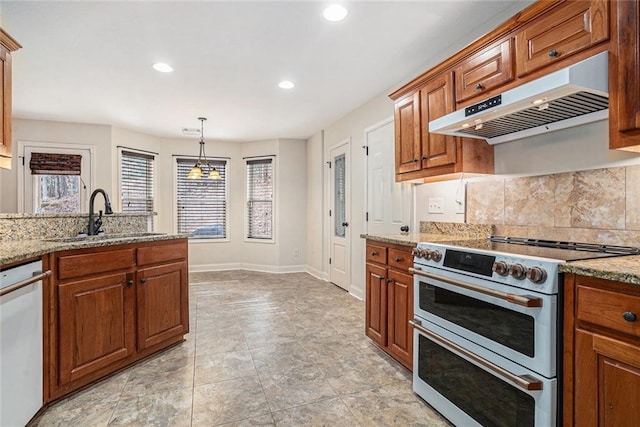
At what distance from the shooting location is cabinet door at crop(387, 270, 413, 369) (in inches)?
89.7

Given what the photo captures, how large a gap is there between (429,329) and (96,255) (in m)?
2.18

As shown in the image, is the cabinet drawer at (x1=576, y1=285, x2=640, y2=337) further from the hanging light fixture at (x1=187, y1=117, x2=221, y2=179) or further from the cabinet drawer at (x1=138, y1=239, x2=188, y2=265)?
the hanging light fixture at (x1=187, y1=117, x2=221, y2=179)

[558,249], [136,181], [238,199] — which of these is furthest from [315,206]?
[558,249]

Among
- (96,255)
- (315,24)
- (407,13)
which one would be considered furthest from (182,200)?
(407,13)

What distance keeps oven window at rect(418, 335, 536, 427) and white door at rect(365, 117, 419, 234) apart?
154 centimetres

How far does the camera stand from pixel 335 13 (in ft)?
7.54

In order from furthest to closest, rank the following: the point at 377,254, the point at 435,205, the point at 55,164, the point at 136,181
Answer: the point at 136,181 → the point at 55,164 → the point at 435,205 → the point at 377,254

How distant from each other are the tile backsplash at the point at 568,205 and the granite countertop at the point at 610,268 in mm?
374

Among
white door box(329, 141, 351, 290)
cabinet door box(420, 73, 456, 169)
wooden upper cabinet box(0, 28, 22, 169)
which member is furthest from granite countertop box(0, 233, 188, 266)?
white door box(329, 141, 351, 290)

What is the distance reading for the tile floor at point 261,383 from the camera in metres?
1.88

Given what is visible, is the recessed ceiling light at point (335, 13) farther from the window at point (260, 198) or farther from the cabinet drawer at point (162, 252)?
the window at point (260, 198)

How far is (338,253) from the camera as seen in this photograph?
510cm

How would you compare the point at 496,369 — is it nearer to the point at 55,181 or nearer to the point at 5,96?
the point at 5,96

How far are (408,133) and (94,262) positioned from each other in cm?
252
